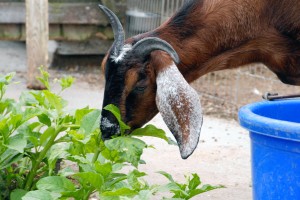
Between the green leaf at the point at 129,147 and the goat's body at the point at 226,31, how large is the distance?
83 cm

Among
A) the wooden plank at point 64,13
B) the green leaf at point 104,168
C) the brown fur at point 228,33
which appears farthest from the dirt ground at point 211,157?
the green leaf at point 104,168

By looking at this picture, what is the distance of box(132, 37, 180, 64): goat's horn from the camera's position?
3.34 m

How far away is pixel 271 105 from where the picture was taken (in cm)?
280

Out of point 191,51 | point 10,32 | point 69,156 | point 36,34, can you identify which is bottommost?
point 10,32

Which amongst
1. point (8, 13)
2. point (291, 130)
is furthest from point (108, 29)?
point (291, 130)

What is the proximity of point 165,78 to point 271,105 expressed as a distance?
0.58m

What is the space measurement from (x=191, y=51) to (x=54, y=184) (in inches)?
46.8

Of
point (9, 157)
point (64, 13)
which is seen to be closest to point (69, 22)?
point (64, 13)

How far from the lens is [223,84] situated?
7.49m

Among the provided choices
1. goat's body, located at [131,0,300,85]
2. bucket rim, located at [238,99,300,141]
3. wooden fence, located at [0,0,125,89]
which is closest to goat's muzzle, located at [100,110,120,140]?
goat's body, located at [131,0,300,85]

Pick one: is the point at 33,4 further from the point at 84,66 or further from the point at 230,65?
the point at 230,65

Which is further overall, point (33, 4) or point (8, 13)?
point (8, 13)

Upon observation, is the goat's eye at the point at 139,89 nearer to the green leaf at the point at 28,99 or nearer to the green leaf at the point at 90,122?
the green leaf at the point at 90,122

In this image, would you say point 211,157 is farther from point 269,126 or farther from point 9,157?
point 269,126
